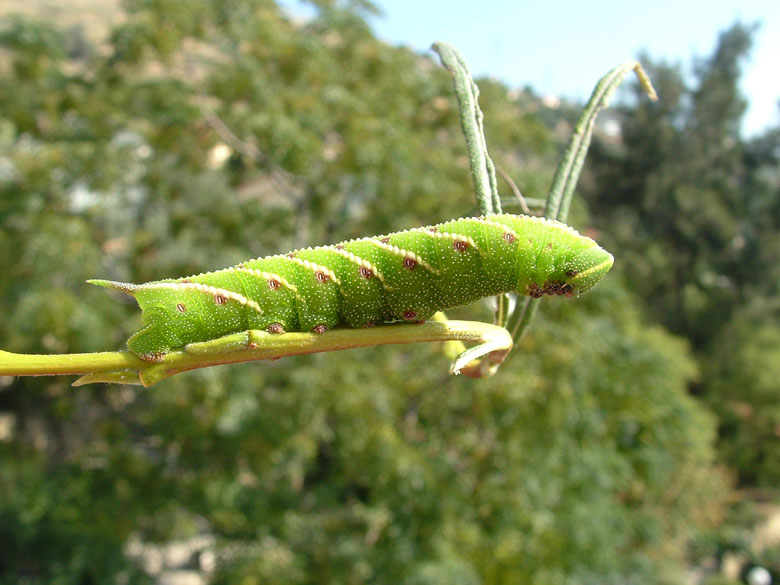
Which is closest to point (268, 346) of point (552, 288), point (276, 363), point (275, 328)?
point (275, 328)

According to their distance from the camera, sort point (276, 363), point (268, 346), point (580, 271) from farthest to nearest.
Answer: point (276, 363) < point (580, 271) < point (268, 346)

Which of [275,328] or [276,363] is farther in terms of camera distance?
[276,363]

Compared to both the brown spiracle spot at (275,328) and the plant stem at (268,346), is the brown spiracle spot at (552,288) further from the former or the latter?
the brown spiracle spot at (275,328)

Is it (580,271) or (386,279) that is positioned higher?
(580,271)

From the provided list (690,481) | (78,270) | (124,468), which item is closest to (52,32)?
(78,270)

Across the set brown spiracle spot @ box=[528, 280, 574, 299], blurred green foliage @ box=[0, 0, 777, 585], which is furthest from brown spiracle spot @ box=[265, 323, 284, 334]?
blurred green foliage @ box=[0, 0, 777, 585]

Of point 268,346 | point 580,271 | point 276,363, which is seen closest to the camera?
point 268,346

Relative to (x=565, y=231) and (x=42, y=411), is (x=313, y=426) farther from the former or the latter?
(x=42, y=411)

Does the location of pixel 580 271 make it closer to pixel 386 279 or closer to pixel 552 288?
pixel 552 288
